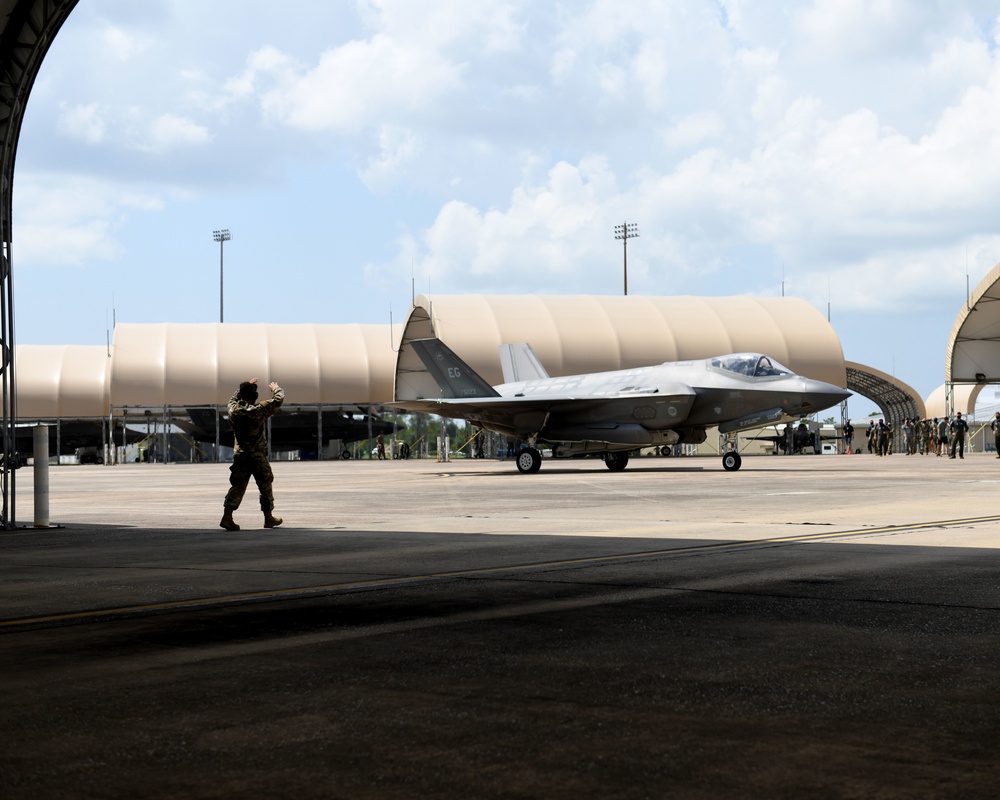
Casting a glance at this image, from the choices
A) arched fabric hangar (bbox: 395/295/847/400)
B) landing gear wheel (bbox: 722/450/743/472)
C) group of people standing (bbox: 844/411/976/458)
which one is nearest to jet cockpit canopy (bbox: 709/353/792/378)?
landing gear wheel (bbox: 722/450/743/472)

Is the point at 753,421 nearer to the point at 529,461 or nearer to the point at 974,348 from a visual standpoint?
the point at 529,461

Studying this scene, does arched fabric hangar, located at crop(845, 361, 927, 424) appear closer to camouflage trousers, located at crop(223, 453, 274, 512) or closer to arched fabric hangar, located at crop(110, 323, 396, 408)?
arched fabric hangar, located at crop(110, 323, 396, 408)

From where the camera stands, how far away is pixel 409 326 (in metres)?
62.0

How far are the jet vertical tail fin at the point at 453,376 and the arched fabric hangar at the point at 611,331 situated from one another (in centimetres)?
1992

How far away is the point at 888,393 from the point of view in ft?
250

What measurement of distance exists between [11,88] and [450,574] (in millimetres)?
9957

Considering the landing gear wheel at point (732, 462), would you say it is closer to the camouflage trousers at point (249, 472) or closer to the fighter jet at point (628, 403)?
the fighter jet at point (628, 403)

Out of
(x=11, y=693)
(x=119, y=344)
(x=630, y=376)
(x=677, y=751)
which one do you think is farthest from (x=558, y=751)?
(x=119, y=344)

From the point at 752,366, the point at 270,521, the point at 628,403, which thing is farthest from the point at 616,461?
the point at 270,521

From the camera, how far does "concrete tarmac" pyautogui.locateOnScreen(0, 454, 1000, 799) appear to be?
3.35m

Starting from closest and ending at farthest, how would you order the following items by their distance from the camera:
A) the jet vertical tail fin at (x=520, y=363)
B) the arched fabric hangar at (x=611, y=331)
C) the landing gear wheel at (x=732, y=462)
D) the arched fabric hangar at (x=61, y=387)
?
the landing gear wheel at (x=732, y=462) < the jet vertical tail fin at (x=520, y=363) < the arched fabric hangar at (x=611, y=331) < the arched fabric hangar at (x=61, y=387)

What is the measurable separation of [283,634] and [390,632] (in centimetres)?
54

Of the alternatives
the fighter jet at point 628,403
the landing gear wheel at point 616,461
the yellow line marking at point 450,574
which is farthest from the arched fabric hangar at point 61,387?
the yellow line marking at point 450,574

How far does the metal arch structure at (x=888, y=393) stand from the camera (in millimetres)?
72500
